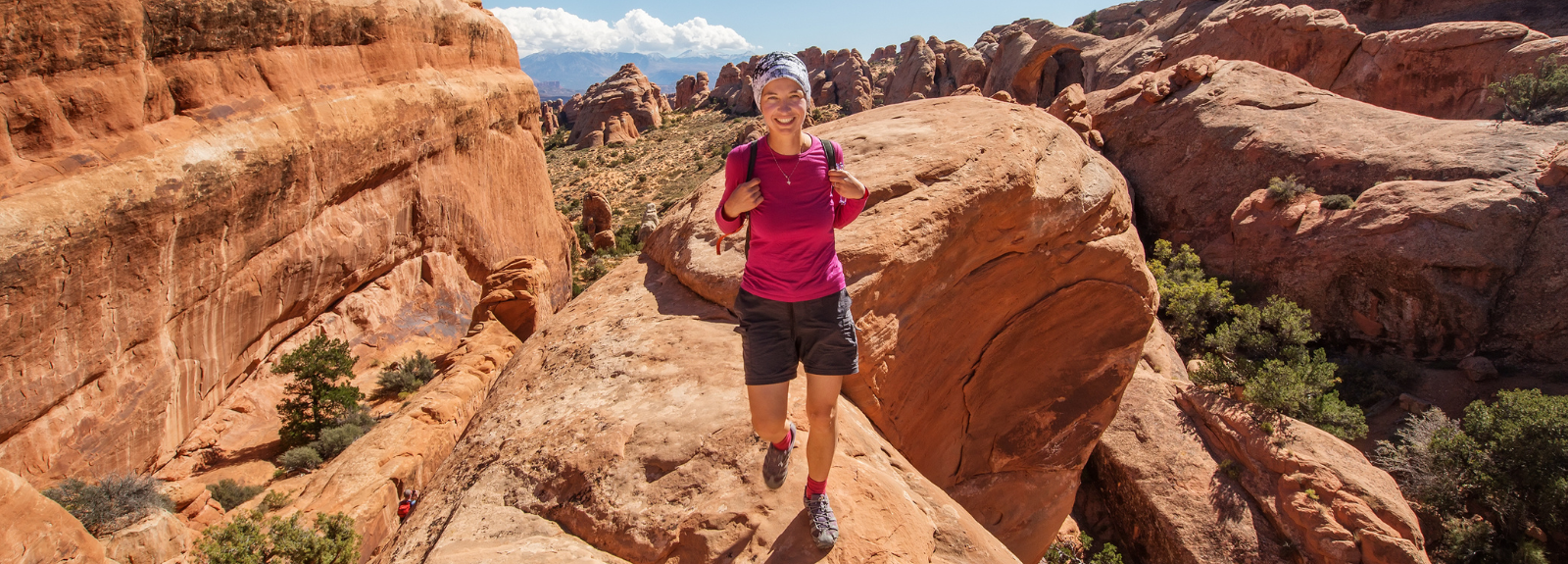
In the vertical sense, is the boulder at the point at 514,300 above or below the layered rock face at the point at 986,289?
below

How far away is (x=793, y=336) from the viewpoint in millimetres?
3328

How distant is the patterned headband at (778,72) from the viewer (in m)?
3.11

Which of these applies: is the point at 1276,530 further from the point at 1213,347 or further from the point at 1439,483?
the point at 1213,347

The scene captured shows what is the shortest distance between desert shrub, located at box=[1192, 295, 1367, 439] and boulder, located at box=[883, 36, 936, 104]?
113 ft

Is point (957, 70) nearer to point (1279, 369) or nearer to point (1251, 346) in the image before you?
point (1251, 346)

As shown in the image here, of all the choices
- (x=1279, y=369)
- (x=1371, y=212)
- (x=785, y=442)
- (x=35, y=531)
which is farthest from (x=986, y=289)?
(x=1371, y=212)

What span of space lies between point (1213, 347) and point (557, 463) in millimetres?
15116

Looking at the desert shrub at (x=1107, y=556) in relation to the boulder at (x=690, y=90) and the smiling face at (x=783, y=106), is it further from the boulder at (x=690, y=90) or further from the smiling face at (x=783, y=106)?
the boulder at (x=690, y=90)

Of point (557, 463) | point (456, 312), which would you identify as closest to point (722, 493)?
point (557, 463)

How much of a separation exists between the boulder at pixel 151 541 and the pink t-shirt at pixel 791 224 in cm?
659

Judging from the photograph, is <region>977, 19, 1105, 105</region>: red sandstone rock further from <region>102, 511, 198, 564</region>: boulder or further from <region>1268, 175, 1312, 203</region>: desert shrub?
<region>102, 511, 198, 564</region>: boulder

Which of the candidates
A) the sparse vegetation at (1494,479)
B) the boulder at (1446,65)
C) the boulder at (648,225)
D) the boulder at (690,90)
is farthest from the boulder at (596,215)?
the boulder at (690,90)

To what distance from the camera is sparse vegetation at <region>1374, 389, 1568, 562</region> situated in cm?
999

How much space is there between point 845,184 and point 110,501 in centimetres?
818
